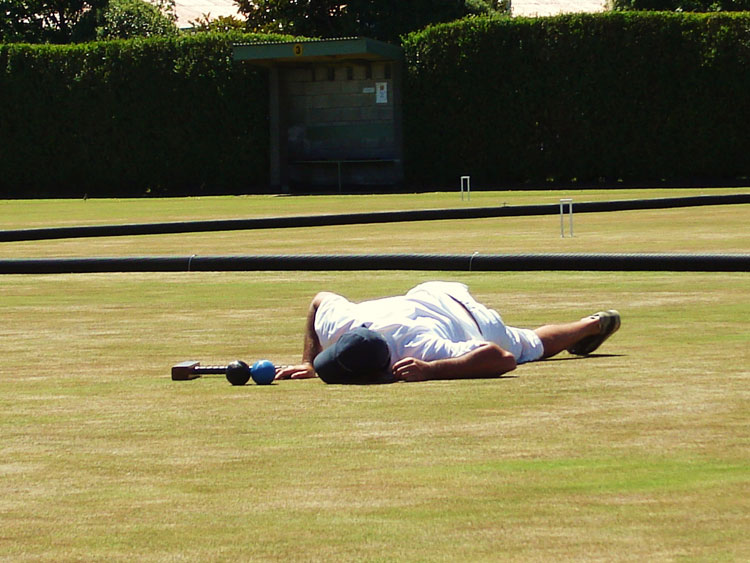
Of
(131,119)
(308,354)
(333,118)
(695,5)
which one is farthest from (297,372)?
(695,5)

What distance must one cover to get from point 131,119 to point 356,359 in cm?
2712

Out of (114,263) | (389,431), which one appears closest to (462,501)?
(389,431)

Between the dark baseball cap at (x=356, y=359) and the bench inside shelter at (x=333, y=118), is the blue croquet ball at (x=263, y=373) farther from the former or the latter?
the bench inside shelter at (x=333, y=118)

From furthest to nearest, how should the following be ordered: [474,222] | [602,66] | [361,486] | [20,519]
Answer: [602,66], [474,222], [361,486], [20,519]

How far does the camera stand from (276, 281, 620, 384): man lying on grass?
5664 mm

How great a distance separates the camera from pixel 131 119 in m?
31.8

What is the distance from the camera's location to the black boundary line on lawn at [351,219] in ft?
55.7

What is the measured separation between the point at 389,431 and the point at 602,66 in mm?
24657

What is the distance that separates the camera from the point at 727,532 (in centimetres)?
321

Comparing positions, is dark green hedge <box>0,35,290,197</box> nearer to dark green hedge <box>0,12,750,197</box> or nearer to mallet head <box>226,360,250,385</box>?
dark green hedge <box>0,12,750,197</box>

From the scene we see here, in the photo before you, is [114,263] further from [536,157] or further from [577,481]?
[536,157]

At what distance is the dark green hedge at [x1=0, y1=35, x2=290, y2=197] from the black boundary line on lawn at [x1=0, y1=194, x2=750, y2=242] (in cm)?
1293

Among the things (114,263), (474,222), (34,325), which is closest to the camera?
(34,325)

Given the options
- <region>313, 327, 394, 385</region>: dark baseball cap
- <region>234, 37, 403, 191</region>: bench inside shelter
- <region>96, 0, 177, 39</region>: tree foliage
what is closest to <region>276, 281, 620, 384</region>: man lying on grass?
<region>313, 327, 394, 385</region>: dark baseball cap
